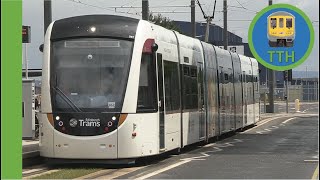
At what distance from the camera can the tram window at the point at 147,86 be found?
45.6ft

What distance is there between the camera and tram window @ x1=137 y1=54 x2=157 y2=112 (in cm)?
1391

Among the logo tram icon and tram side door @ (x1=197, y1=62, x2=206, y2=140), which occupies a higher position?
the logo tram icon

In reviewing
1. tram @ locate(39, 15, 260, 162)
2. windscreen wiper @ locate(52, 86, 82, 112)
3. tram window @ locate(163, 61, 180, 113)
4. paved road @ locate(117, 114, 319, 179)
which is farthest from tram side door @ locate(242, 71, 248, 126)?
windscreen wiper @ locate(52, 86, 82, 112)

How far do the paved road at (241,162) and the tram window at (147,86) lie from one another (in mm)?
1391

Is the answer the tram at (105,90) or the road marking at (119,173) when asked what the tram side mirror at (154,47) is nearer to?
the tram at (105,90)

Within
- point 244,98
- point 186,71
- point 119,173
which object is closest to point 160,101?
point 119,173

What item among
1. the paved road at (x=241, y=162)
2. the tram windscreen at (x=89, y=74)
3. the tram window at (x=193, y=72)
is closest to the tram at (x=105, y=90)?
the tram windscreen at (x=89, y=74)

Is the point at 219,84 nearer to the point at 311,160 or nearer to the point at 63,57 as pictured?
the point at 311,160

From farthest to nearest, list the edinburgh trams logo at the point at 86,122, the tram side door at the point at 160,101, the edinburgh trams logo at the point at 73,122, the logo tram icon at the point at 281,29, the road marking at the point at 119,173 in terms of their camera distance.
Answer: the tram side door at the point at 160,101 < the edinburgh trams logo at the point at 73,122 < the edinburgh trams logo at the point at 86,122 < the road marking at the point at 119,173 < the logo tram icon at the point at 281,29

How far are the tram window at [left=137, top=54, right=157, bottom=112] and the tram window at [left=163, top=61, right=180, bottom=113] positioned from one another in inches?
33.9

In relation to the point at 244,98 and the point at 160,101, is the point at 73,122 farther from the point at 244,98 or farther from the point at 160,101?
the point at 244,98

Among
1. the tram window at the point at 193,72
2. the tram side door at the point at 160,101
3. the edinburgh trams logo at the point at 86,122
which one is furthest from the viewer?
the tram window at the point at 193,72

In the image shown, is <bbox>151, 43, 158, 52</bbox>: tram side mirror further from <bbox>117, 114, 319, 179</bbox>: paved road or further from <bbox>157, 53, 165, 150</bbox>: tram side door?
<bbox>117, 114, 319, 179</bbox>: paved road

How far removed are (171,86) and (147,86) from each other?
1.59m
